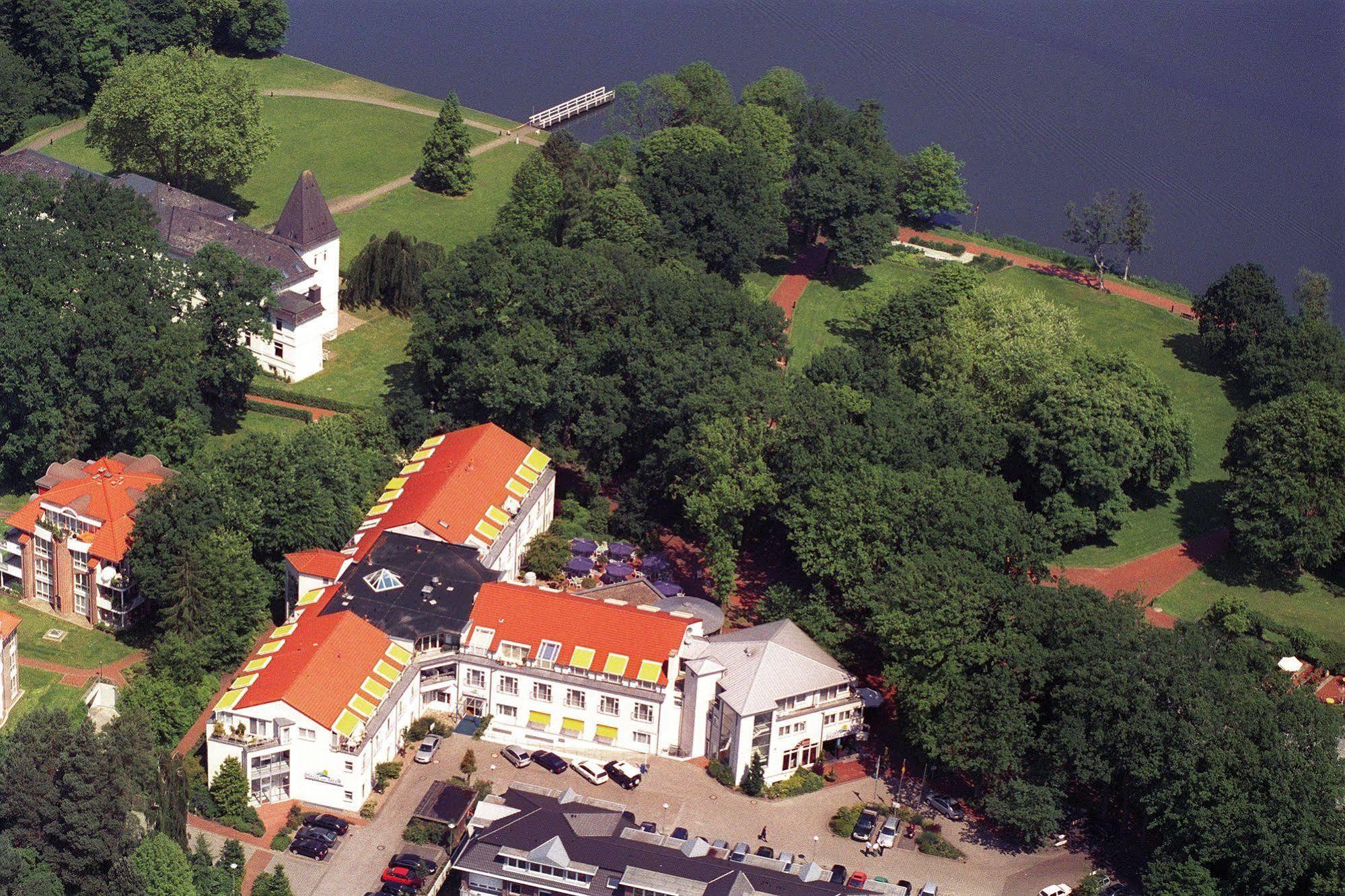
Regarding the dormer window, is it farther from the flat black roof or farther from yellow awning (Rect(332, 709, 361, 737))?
yellow awning (Rect(332, 709, 361, 737))

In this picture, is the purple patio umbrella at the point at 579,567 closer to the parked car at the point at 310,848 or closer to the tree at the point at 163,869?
the parked car at the point at 310,848

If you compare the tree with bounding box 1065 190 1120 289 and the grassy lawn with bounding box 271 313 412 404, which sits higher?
the tree with bounding box 1065 190 1120 289

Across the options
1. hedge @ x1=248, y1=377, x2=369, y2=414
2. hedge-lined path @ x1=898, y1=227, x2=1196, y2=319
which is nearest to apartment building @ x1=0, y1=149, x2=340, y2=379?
hedge @ x1=248, y1=377, x2=369, y2=414

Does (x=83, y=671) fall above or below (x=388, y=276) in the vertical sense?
below

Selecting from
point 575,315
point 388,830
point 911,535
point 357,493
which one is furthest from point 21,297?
point 911,535

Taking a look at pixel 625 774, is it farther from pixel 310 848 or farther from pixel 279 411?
pixel 279 411

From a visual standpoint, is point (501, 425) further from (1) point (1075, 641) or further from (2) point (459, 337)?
(1) point (1075, 641)

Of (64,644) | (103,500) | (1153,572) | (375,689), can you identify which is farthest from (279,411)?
(1153,572)

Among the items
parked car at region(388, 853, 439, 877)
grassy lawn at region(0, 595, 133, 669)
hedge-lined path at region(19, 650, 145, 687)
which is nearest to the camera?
parked car at region(388, 853, 439, 877)
